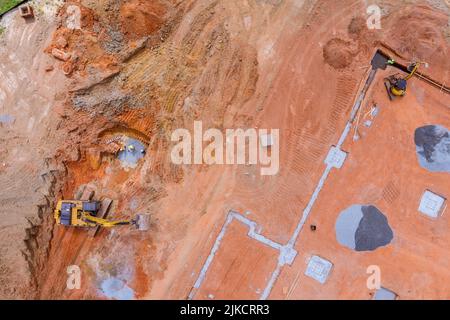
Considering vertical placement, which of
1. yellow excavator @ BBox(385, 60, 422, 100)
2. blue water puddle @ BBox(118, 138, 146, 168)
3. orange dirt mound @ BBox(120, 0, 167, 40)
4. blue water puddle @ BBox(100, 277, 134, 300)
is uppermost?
yellow excavator @ BBox(385, 60, 422, 100)

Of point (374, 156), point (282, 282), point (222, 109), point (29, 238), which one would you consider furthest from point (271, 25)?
point (29, 238)

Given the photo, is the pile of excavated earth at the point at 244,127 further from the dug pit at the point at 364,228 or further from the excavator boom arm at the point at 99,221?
the excavator boom arm at the point at 99,221

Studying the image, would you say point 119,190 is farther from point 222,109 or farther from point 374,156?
point 374,156

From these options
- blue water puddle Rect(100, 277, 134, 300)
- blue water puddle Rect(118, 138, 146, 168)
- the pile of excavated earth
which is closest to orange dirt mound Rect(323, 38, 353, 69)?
the pile of excavated earth

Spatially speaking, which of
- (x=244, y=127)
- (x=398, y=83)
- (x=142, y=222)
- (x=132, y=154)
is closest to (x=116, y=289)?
(x=142, y=222)

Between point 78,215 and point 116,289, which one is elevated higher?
point 78,215

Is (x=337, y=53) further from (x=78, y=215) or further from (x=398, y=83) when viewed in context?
(x=78, y=215)

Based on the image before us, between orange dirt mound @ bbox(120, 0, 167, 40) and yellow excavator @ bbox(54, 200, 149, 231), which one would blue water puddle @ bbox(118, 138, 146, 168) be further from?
orange dirt mound @ bbox(120, 0, 167, 40)
